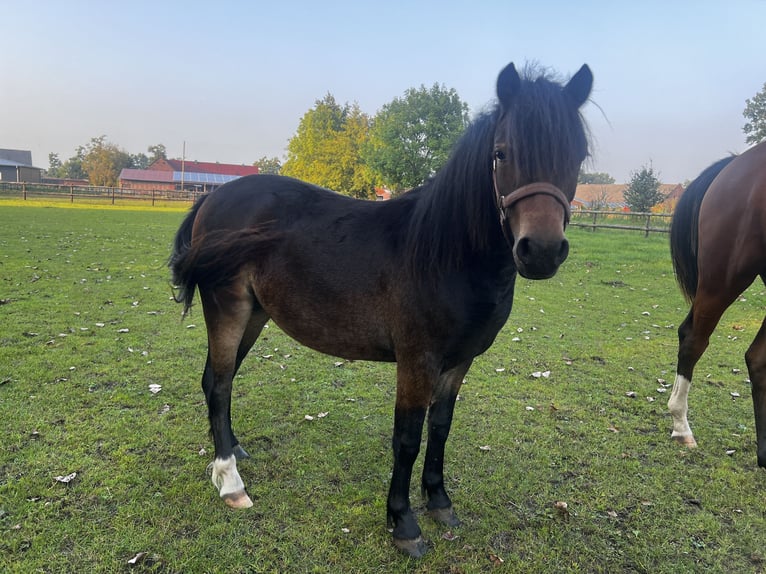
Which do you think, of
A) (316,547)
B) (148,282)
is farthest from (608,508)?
(148,282)

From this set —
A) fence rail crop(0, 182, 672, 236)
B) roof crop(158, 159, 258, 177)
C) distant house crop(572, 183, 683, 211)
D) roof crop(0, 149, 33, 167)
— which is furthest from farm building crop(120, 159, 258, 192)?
distant house crop(572, 183, 683, 211)

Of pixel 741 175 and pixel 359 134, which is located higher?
pixel 359 134

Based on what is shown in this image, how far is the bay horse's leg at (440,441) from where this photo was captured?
2668 millimetres

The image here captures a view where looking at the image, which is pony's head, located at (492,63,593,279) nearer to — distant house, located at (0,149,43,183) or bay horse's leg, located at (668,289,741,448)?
bay horse's leg, located at (668,289,741,448)

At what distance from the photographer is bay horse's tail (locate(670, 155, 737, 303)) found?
3.78m

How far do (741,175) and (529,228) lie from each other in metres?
2.80

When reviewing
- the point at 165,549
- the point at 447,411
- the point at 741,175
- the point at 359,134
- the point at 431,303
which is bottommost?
the point at 165,549

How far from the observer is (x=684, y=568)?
2.35 metres

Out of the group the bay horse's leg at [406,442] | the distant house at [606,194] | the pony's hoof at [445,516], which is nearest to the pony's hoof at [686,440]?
the pony's hoof at [445,516]

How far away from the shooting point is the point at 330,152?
37.0m

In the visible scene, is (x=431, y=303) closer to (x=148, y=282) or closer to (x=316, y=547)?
(x=316, y=547)

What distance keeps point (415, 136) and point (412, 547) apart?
103 ft

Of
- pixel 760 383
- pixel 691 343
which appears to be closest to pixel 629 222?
pixel 691 343

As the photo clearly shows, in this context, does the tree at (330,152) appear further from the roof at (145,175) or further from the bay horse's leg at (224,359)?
the roof at (145,175)
